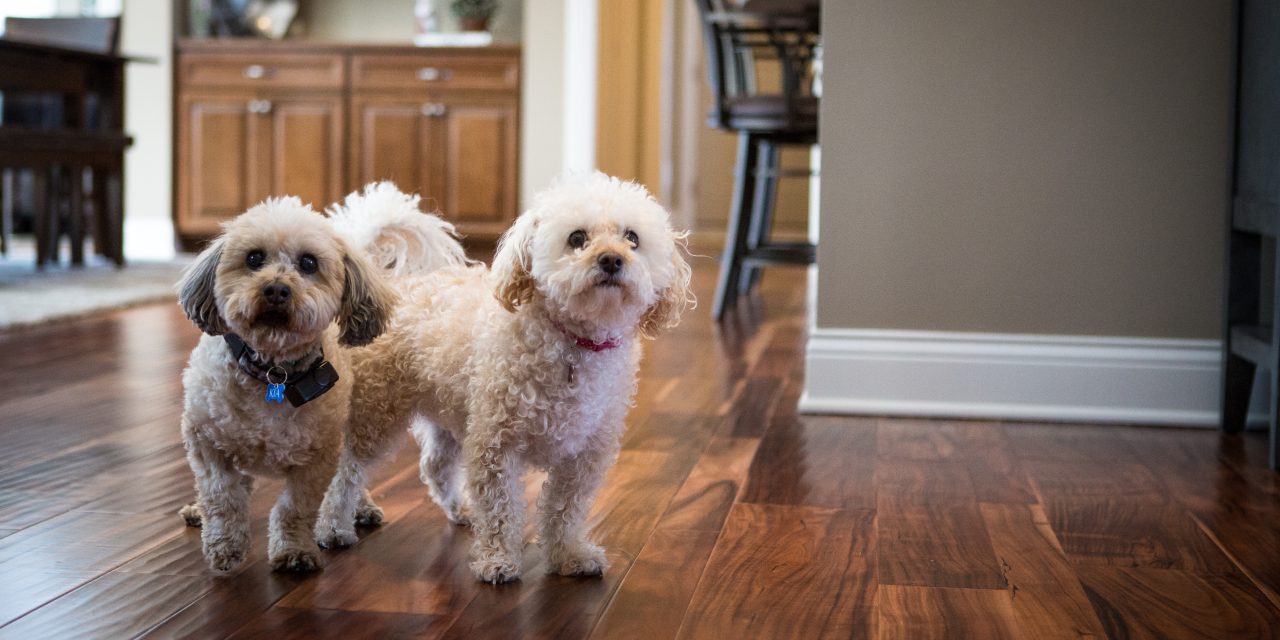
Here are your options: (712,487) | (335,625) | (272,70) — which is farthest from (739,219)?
(272,70)

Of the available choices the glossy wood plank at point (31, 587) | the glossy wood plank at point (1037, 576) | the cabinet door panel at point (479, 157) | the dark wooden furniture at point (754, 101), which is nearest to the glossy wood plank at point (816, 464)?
the glossy wood plank at point (1037, 576)

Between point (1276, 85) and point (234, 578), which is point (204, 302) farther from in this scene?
point (1276, 85)

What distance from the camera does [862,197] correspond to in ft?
9.22

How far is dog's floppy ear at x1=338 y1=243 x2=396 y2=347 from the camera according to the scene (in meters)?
1.60

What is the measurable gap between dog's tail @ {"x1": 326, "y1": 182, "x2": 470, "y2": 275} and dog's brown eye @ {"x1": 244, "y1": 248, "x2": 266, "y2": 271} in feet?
1.05

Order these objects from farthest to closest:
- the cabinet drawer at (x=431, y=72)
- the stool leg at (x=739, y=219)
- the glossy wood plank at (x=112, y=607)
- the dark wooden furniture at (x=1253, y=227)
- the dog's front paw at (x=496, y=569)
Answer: the cabinet drawer at (x=431, y=72) → the stool leg at (x=739, y=219) → the dark wooden furniture at (x=1253, y=227) → the dog's front paw at (x=496, y=569) → the glossy wood plank at (x=112, y=607)

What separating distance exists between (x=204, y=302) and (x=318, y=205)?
5.61m

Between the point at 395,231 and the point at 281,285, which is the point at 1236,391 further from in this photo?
the point at 281,285

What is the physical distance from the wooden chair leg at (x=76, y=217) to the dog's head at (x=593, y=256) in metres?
4.90

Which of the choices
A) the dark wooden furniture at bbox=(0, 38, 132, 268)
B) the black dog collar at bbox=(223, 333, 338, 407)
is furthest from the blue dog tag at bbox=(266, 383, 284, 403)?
the dark wooden furniture at bbox=(0, 38, 132, 268)

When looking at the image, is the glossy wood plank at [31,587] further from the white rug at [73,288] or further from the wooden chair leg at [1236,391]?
the white rug at [73,288]

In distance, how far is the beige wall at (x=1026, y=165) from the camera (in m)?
2.71

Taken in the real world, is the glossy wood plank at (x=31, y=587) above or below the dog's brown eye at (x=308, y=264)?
below

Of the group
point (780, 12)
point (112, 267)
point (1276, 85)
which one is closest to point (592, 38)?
point (112, 267)
